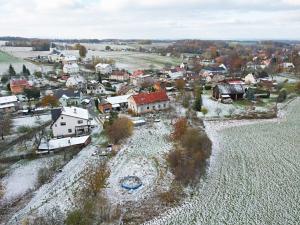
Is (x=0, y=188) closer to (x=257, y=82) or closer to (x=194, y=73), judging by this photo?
(x=257, y=82)

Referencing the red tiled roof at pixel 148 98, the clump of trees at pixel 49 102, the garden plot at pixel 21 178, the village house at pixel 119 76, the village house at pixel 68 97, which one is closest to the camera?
the garden plot at pixel 21 178

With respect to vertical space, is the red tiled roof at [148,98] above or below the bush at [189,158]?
above

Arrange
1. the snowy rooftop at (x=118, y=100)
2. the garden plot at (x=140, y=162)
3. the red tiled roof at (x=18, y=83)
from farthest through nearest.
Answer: the red tiled roof at (x=18, y=83) < the snowy rooftop at (x=118, y=100) < the garden plot at (x=140, y=162)

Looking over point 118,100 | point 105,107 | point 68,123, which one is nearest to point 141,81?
point 118,100

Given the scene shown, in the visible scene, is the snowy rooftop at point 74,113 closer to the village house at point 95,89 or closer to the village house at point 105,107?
the village house at point 105,107

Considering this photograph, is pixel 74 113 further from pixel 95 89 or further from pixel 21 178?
pixel 95 89

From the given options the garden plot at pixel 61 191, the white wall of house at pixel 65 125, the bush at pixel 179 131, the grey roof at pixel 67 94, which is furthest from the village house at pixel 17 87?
the bush at pixel 179 131
